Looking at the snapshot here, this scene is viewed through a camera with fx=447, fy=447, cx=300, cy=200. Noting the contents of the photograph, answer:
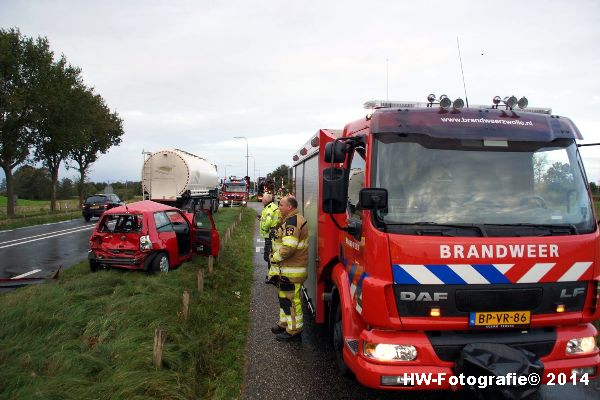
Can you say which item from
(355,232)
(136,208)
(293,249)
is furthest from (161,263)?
(355,232)

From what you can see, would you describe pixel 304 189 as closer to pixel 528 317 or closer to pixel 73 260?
pixel 528 317

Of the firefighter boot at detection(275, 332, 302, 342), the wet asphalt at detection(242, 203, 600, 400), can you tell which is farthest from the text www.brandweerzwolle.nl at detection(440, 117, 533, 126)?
the firefighter boot at detection(275, 332, 302, 342)

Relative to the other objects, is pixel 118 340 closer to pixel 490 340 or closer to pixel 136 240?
pixel 490 340

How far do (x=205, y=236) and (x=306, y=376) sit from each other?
18.7ft

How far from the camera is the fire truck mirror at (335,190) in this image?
388 cm

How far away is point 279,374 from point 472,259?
2.50 m

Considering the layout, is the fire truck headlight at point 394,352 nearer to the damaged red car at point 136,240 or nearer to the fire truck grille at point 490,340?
the fire truck grille at point 490,340

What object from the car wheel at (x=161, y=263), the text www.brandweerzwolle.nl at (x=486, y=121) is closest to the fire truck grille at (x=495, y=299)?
the text www.brandweerzwolle.nl at (x=486, y=121)

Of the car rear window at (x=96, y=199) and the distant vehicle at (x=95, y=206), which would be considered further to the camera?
the car rear window at (x=96, y=199)

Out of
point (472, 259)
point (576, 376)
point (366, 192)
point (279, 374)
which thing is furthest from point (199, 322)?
point (576, 376)

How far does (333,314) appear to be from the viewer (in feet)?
15.8

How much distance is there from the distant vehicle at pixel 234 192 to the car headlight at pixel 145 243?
31.5m

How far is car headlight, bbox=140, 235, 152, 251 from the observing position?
8.44 meters

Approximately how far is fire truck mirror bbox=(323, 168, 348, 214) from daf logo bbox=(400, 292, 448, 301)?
3.14ft
